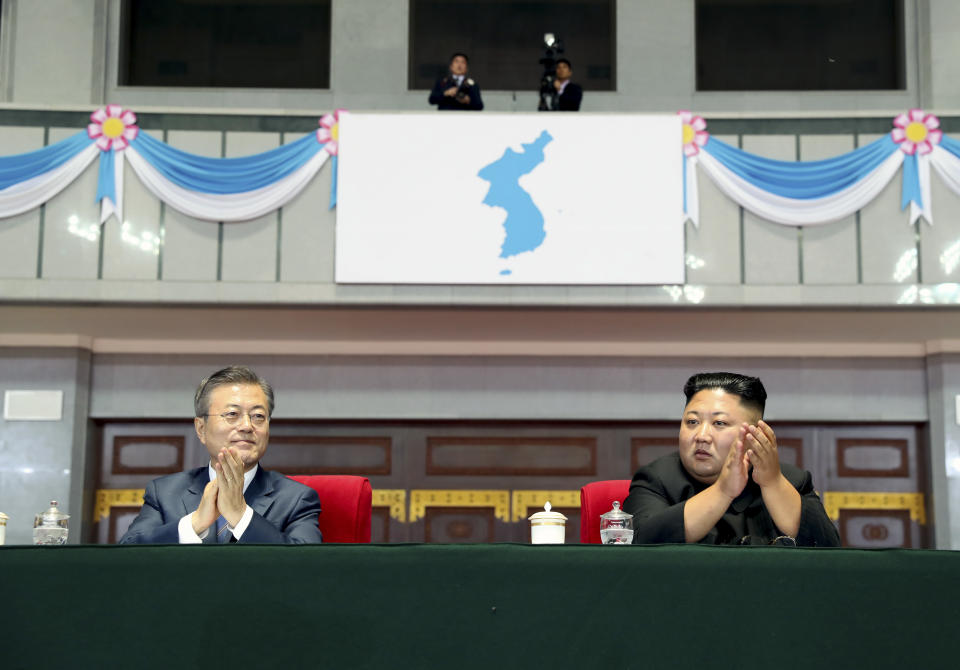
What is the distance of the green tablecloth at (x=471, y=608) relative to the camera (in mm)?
1850

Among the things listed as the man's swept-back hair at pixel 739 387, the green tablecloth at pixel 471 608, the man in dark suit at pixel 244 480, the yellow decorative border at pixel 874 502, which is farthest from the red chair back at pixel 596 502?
the yellow decorative border at pixel 874 502

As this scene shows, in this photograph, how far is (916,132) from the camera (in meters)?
7.75

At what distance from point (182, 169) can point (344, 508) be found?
485cm

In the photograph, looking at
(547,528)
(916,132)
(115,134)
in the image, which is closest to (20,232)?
(115,134)

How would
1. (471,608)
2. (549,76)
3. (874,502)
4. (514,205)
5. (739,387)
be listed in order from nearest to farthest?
(471,608) → (739,387) → (514,205) → (549,76) → (874,502)

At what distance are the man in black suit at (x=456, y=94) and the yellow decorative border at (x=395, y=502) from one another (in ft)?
10.3

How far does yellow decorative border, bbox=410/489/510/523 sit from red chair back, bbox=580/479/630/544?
5.06m

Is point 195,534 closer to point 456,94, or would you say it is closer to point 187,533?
point 187,533

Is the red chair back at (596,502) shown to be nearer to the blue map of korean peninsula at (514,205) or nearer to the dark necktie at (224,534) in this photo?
the dark necktie at (224,534)

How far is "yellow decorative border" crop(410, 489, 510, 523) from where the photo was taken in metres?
8.73

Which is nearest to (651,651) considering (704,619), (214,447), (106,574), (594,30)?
(704,619)

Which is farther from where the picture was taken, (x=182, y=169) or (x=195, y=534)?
(x=182, y=169)

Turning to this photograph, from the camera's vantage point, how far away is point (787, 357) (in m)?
8.75

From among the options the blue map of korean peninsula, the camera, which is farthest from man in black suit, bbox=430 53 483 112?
the blue map of korean peninsula
